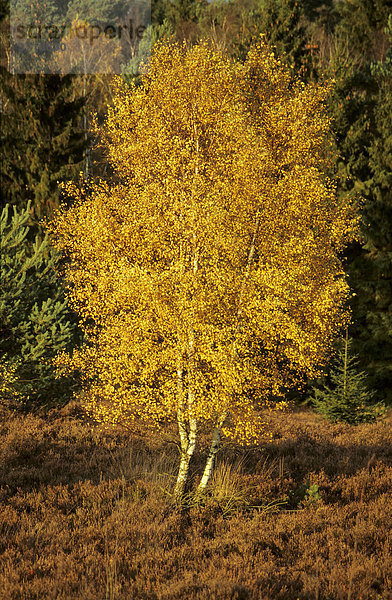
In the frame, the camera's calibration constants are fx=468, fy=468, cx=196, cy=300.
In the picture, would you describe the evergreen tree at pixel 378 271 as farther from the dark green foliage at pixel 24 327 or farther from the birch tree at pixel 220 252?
the dark green foliage at pixel 24 327

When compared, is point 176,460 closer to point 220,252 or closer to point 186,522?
point 186,522

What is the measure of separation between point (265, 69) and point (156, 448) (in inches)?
A: 427

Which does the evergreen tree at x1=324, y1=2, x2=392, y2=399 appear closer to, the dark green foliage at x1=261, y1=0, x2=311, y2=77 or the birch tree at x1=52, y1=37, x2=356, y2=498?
the dark green foliage at x1=261, y1=0, x2=311, y2=77

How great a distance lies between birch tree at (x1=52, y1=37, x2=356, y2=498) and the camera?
9.60 metres

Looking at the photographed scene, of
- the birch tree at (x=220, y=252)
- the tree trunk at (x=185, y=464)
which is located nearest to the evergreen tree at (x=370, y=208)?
the birch tree at (x=220, y=252)

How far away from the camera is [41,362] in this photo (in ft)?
52.0

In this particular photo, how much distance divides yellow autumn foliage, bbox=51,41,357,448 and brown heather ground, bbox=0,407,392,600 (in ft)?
6.33

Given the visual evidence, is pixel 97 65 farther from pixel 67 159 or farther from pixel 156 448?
pixel 156 448

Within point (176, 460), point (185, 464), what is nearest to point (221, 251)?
point (185, 464)

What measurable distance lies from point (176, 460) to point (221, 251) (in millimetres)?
6415

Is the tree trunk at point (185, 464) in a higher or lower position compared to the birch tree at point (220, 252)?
lower

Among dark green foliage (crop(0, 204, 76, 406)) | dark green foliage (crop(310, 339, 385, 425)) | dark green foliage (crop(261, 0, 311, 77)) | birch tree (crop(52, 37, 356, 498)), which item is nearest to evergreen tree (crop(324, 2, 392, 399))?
dark green foliage (crop(310, 339, 385, 425))

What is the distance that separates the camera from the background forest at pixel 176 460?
749 cm

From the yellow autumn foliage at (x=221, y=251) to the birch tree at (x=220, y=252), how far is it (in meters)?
0.04
